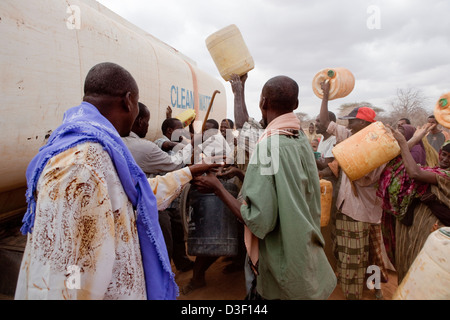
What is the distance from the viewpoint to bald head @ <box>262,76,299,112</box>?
5.95 feet

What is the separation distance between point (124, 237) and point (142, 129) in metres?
1.95

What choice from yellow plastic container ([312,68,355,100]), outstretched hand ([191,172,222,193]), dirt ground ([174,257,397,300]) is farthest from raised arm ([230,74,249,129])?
dirt ground ([174,257,397,300])

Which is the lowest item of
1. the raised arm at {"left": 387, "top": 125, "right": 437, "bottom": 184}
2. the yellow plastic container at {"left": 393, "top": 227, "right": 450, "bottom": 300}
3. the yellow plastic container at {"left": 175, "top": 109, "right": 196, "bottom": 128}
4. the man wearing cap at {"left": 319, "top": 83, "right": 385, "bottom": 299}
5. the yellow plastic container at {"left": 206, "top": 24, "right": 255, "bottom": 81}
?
the man wearing cap at {"left": 319, "top": 83, "right": 385, "bottom": 299}

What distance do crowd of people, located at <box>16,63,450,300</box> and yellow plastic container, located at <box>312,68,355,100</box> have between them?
1084mm

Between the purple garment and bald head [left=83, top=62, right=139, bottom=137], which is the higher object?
bald head [left=83, top=62, right=139, bottom=137]

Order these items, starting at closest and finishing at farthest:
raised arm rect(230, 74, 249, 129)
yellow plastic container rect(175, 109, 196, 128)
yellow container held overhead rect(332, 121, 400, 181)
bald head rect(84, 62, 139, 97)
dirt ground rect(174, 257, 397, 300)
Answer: bald head rect(84, 62, 139, 97), yellow container held overhead rect(332, 121, 400, 181), raised arm rect(230, 74, 249, 129), dirt ground rect(174, 257, 397, 300), yellow plastic container rect(175, 109, 196, 128)

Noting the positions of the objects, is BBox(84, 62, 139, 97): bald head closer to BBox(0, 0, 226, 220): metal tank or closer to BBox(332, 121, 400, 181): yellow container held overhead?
BBox(0, 0, 226, 220): metal tank

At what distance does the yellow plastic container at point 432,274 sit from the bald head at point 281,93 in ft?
3.44

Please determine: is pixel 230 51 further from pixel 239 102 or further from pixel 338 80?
pixel 338 80

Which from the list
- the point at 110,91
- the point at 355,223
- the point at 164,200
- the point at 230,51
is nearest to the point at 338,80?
the point at 230,51

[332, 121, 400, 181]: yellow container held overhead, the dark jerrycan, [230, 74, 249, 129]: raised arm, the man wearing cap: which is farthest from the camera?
the man wearing cap

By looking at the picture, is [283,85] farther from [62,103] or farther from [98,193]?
[62,103]

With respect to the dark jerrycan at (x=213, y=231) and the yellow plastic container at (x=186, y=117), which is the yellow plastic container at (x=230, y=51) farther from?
the yellow plastic container at (x=186, y=117)
